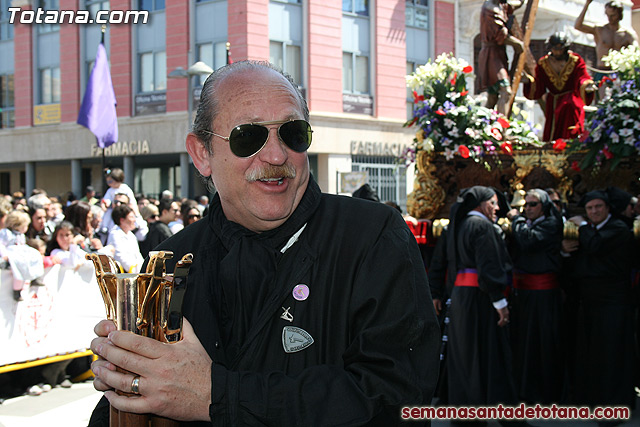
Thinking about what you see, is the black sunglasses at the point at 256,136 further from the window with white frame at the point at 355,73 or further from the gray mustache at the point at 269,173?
the window with white frame at the point at 355,73

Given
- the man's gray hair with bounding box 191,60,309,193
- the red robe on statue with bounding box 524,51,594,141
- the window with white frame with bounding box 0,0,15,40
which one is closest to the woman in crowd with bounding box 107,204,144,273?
the red robe on statue with bounding box 524,51,594,141

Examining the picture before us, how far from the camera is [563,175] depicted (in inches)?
304

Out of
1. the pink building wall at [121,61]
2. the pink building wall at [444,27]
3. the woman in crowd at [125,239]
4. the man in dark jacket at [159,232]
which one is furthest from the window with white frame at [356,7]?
the woman in crowd at [125,239]

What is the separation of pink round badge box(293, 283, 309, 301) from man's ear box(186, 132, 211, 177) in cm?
53

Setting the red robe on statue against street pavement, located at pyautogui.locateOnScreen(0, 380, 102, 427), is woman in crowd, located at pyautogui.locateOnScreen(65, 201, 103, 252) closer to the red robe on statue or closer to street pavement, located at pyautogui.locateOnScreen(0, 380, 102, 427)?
street pavement, located at pyautogui.locateOnScreen(0, 380, 102, 427)

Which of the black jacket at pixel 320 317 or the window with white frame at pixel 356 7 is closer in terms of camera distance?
the black jacket at pixel 320 317

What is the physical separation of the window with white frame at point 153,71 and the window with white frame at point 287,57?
11.8ft

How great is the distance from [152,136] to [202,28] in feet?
12.3

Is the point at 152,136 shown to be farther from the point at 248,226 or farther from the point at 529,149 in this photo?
the point at 248,226

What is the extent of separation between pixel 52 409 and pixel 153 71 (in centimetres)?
1782

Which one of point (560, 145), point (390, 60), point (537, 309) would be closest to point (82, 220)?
point (537, 309)

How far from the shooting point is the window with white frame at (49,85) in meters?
24.9

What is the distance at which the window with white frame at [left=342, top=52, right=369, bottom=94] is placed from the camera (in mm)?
23266

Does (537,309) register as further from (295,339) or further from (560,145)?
(295,339)
